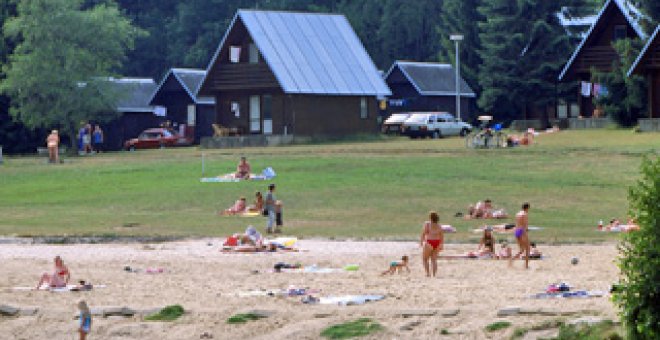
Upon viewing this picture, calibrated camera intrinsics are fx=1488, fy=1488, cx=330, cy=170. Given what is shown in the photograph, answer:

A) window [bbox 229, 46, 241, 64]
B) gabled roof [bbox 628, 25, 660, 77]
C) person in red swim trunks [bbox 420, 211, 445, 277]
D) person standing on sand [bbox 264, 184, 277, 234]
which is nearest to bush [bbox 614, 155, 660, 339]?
person in red swim trunks [bbox 420, 211, 445, 277]

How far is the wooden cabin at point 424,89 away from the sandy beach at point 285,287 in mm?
59725

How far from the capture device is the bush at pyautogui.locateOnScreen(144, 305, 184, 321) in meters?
23.7

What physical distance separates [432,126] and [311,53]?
24.9 feet

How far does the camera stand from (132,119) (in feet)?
311

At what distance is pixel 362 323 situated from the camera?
2181cm

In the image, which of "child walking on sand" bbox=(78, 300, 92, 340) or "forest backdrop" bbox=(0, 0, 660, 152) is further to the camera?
"forest backdrop" bbox=(0, 0, 660, 152)

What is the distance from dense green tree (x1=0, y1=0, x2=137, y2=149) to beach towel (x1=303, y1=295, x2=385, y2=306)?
52359 millimetres

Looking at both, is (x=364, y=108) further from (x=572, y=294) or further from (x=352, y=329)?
(x=352, y=329)

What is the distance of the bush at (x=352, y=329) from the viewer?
21344 millimetres

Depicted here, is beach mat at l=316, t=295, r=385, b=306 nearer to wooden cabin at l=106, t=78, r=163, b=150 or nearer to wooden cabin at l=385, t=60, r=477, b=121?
wooden cabin at l=106, t=78, r=163, b=150

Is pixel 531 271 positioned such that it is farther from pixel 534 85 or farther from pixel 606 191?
pixel 534 85

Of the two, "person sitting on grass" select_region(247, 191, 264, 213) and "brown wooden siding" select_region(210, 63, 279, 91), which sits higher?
"brown wooden siding" select_region(210, 63, 279, 91)

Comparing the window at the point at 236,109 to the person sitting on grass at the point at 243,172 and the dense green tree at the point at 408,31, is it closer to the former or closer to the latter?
the person sitting on grass at the point at 243,172

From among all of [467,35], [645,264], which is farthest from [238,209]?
[467,35]
